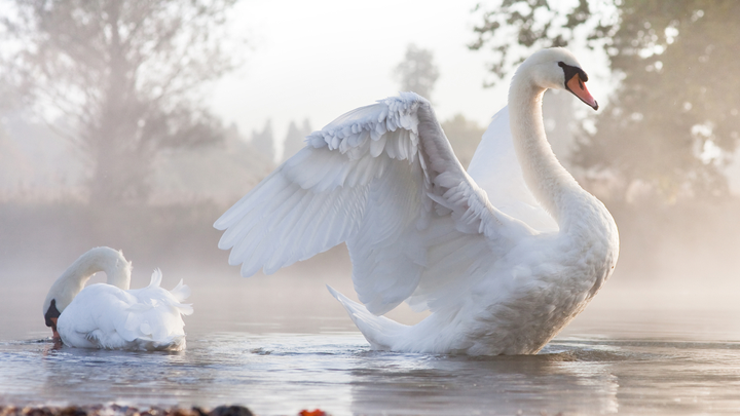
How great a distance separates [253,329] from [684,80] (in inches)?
506

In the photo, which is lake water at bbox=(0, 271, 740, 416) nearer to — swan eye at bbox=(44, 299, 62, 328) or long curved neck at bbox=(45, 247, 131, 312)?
swan eye at bbox=(44, 299, 62, 328)

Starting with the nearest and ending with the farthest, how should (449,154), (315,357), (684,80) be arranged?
(449,154) < (315,357) < (684,80)

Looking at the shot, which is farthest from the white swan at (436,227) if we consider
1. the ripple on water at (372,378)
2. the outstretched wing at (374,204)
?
the ripple on water at (372,378)

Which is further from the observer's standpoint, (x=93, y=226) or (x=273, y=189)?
(x=93, y=226)

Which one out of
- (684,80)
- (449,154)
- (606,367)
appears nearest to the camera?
(449,154)

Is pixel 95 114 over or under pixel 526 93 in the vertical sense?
over

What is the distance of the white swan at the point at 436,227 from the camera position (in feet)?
15.8

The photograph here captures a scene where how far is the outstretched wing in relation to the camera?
15.6 ft

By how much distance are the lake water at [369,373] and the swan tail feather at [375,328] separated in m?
0.16

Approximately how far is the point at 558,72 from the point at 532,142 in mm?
501

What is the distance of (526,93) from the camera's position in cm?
604

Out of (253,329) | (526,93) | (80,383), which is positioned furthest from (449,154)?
(253,329)

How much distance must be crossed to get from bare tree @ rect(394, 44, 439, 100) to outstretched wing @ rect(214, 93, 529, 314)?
51800mm

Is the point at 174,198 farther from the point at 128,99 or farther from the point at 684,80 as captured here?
the point at 684,80
